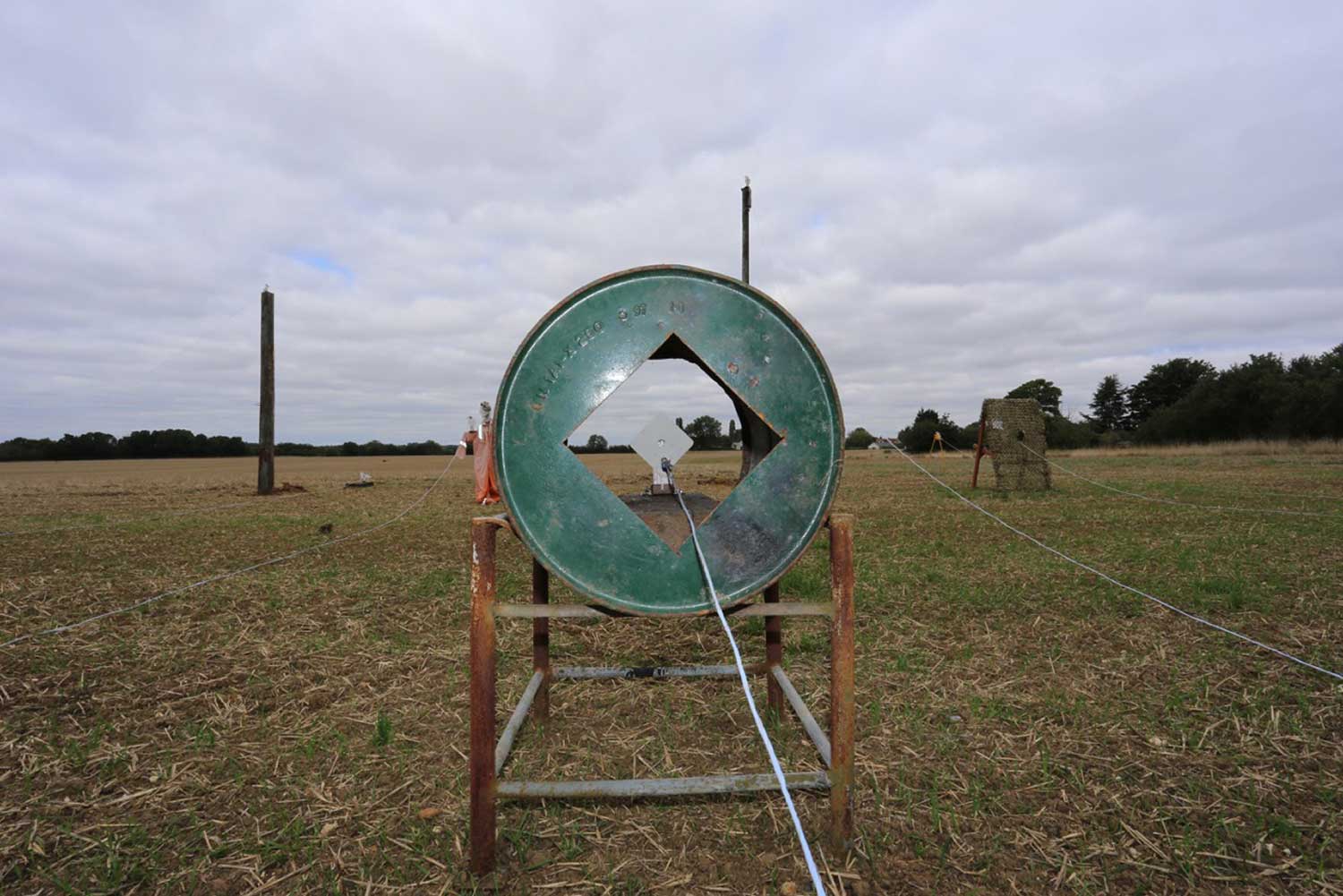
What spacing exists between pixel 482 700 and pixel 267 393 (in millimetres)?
18223

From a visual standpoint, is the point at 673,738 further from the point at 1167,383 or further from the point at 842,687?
the point at 1167,383

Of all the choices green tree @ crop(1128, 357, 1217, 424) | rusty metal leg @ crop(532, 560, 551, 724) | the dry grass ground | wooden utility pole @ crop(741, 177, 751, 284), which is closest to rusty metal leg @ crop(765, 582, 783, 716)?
the dry grass ground

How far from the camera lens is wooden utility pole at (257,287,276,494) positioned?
17203mm

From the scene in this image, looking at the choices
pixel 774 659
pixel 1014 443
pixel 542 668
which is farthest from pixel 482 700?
pixel 1014 443

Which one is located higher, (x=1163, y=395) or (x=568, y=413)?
(x=1163, y=395)

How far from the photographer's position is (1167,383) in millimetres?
80625

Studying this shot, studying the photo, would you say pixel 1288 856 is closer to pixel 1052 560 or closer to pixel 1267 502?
pixel 1052 560

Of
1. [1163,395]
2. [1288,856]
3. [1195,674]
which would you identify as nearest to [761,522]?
[1288,856]

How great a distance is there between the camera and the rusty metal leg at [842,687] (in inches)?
101

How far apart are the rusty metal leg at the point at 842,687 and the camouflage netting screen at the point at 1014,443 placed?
14.6 metres

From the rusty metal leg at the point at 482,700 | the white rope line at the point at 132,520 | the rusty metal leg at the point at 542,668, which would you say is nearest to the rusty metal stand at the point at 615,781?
the rusty metal leg at the point at 482,700

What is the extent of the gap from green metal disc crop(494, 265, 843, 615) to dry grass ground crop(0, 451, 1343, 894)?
1168 millimetres

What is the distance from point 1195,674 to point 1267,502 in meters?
10.7

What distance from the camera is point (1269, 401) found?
46.5m
